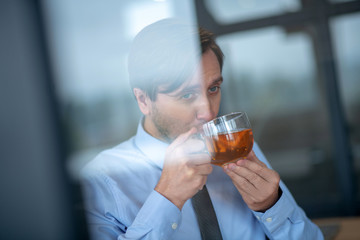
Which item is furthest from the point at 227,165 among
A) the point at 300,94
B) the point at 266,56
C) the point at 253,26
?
the point at 300,94

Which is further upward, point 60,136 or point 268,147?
point 60,136

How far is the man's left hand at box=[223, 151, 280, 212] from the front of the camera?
1.99 ft

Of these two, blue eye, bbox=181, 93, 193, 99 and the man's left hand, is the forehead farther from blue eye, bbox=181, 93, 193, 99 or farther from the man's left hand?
the man's left hand

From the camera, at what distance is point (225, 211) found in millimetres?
695

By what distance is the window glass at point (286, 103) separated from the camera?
10.6 ft

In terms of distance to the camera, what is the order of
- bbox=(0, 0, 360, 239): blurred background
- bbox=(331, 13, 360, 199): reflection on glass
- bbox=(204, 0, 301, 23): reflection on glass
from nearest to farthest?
bbox=(0, 0, 360, 239): blurred background, bbox=(204, 0, 301, 23): reflection on glass, bbox=(331, 13, 360, 199): reflection on glass

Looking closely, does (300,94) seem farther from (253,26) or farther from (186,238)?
(186,238)

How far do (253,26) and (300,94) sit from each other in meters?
2.66

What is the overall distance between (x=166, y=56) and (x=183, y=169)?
219 millimetres

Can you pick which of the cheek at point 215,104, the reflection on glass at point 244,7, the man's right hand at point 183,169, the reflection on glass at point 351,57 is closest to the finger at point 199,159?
the man's right hand at point 183,169

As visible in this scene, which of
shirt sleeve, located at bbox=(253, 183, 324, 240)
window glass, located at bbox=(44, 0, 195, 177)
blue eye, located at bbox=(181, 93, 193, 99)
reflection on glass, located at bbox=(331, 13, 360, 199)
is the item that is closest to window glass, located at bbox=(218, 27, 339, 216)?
reflection on glass, located at bbox=(331, 13, 360, 199)

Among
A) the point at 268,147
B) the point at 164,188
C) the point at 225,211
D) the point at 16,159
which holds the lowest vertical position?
the point at 268,147

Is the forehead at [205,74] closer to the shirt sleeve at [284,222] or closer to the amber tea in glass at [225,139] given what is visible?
the amber tea in glass at [225,139]

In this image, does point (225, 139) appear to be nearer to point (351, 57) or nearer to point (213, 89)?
point (213, 89)
